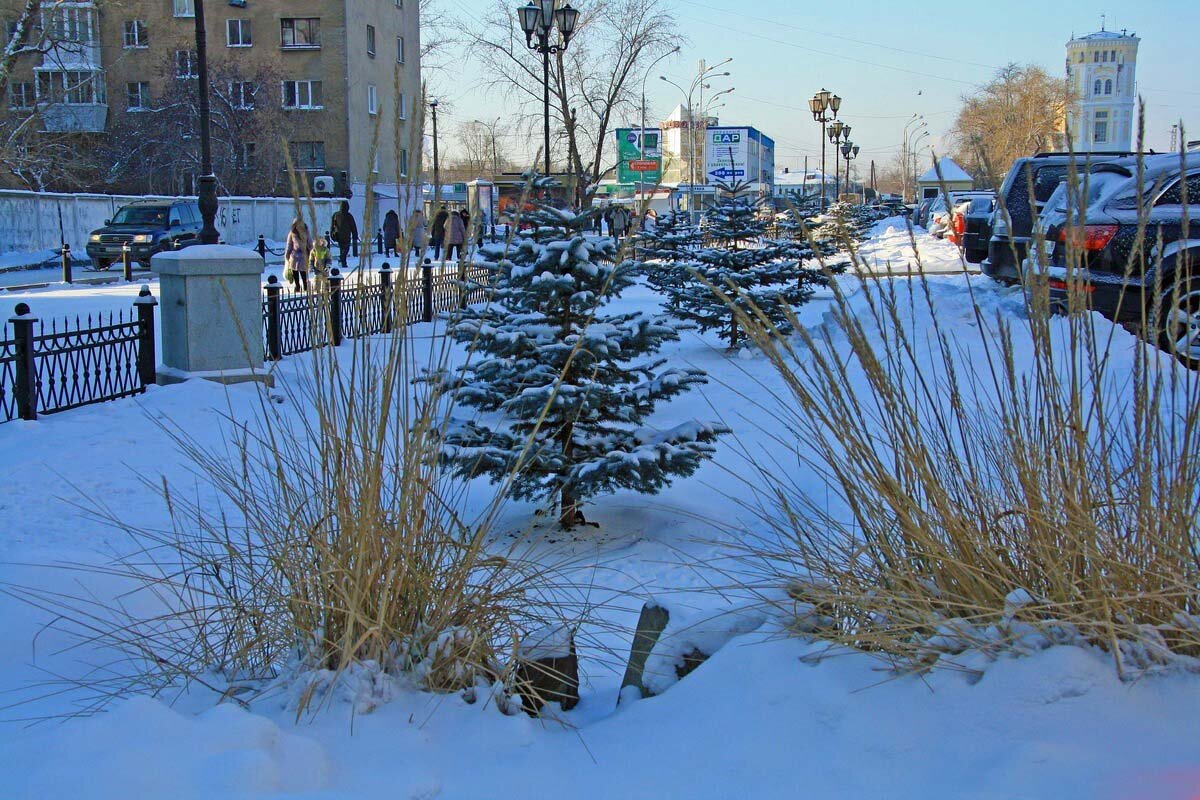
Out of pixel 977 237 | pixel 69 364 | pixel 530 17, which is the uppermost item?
pixel 530 17

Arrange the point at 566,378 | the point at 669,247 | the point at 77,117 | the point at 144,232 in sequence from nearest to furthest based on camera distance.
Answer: the point at 566,378, the point at 669,247, the point at 144,232, the point at 77,117

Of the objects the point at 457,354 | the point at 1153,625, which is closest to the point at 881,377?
the point at 1153,625

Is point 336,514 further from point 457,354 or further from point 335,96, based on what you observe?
point 335,96

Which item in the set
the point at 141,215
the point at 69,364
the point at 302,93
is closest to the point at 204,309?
the point at 69,364

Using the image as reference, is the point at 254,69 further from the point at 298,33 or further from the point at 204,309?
the point at 204,309

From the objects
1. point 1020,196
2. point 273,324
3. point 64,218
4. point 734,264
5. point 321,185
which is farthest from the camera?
Answer: point 64,218

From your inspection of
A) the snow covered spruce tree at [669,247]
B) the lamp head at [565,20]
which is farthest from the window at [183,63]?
the snow covered spruce tree at [669,247]

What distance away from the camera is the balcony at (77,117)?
36.3 metres

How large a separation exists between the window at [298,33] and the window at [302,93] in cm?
135

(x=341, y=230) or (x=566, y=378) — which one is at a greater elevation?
(x=341, y=230)

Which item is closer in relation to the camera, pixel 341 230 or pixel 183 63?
pixel 341 230

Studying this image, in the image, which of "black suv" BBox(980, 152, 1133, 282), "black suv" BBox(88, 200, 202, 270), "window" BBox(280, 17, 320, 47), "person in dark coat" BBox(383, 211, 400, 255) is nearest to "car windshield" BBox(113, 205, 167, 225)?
"black suv" BBox(88, 200, 202, 270)

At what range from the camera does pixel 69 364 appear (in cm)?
761

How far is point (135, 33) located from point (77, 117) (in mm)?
3735
